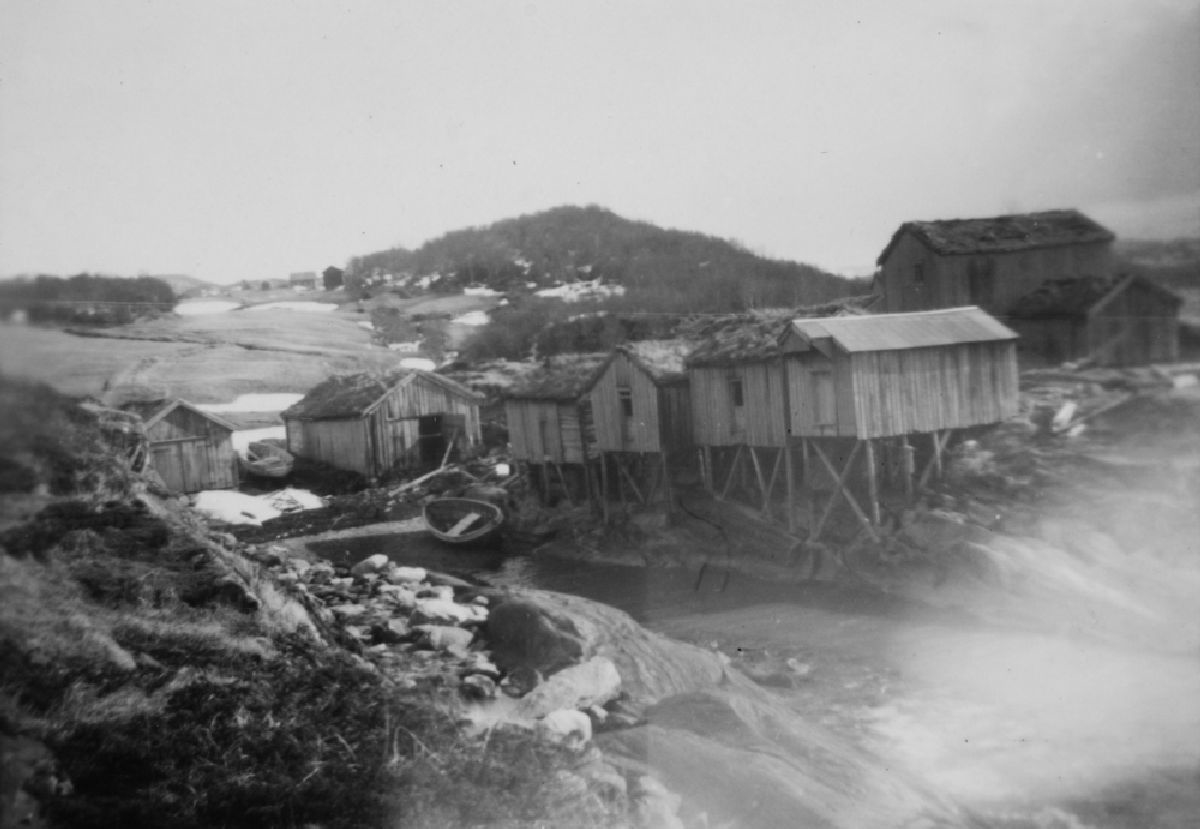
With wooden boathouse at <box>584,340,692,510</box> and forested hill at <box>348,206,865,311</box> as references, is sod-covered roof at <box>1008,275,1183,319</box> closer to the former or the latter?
wooden boathouse at <box>584,340,692,510</box>

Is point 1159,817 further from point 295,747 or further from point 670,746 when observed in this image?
point 295,747

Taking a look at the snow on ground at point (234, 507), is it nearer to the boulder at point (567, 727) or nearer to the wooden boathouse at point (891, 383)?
the wooden boathouse at point (891, 383)

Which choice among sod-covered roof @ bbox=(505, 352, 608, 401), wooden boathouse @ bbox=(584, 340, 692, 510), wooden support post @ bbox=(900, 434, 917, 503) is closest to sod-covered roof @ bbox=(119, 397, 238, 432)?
sod-covered roof @ bbox=(505, 352, 608, 401)

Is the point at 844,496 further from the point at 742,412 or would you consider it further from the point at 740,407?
the point at 740,407

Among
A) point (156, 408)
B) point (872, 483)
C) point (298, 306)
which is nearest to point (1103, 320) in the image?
point (872, 483)

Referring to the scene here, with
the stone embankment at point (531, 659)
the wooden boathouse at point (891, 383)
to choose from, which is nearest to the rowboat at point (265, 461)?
the stone embankment at point (531, 659)

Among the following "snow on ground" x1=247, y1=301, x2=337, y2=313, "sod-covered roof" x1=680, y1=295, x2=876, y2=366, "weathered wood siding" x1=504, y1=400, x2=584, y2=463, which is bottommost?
"weathered wood siding" x1=504, y1=400, x2=584, y2=463

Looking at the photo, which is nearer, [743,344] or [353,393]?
[743,344]
